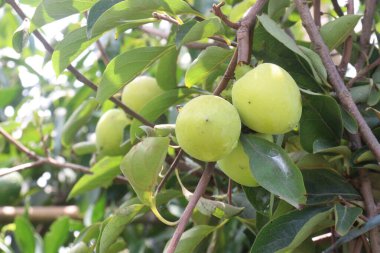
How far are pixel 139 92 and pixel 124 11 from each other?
1.35ft

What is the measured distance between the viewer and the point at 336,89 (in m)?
0.79

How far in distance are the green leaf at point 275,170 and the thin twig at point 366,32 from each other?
1.20ft

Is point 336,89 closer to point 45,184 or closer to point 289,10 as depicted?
point 289,10

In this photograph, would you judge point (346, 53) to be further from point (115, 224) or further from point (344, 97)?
point (115, 224)

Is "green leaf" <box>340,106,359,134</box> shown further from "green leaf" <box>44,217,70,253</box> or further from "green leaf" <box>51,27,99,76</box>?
"green leaf" <box>44,217,70,253</box>

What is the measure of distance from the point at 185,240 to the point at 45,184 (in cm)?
111

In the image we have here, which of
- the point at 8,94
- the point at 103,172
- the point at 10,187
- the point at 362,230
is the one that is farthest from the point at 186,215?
the point at 8,94

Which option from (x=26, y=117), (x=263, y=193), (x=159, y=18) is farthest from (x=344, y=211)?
(x=26, y=117)

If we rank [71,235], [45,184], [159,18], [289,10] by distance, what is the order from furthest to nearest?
[45,184], [71,235], [289,10], [159,18]

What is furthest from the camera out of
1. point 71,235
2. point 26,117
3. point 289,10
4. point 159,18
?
point 26,117

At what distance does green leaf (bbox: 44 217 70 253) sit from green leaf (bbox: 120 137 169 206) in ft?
2.27

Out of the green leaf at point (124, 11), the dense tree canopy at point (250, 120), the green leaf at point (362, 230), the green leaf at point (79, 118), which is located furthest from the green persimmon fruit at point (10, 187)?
the green leaf at point (362, 230)

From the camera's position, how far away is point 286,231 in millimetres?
750

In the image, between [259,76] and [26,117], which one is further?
[26,117]
